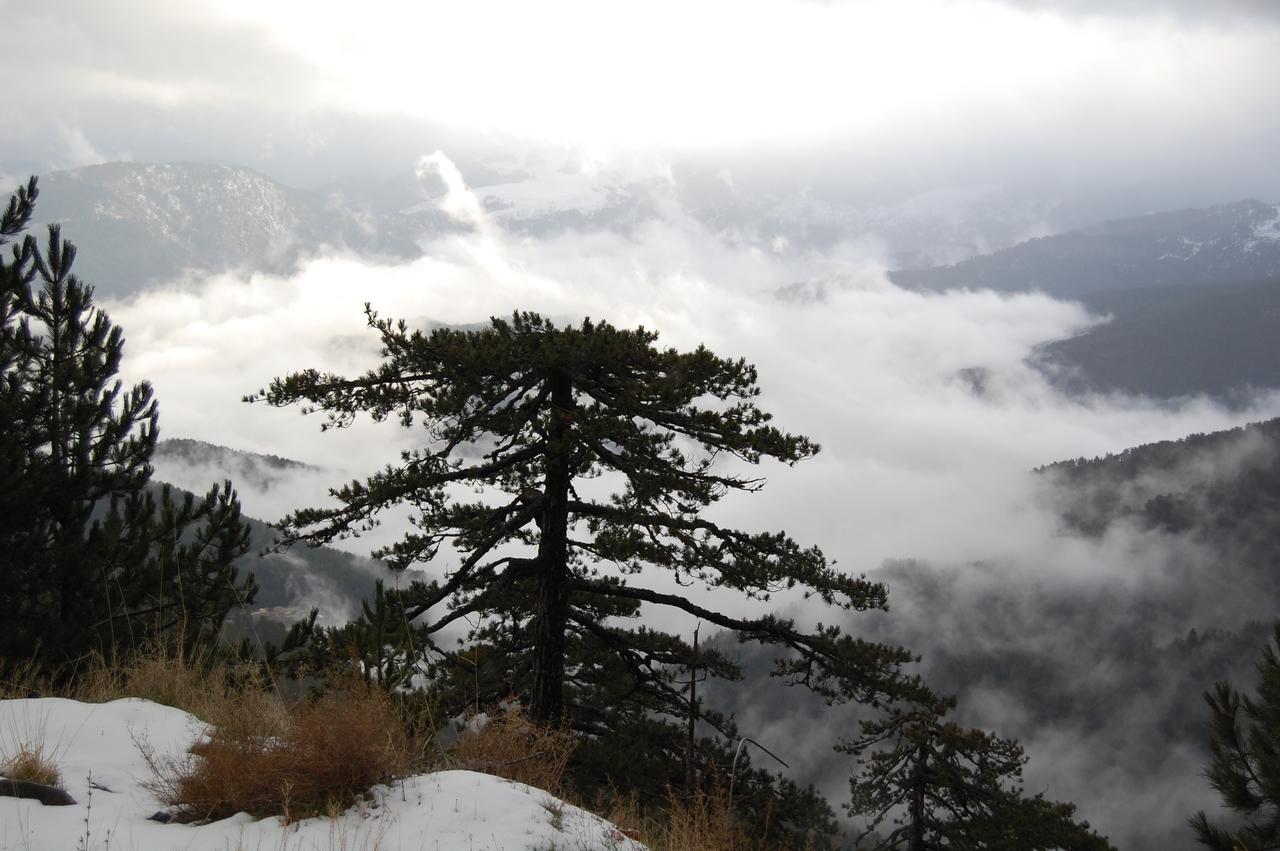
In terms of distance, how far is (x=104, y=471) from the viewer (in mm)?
15359

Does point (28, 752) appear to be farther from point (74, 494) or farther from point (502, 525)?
point (74, 494)

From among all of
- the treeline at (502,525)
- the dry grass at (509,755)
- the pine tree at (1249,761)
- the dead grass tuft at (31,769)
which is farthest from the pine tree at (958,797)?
the dead grass tuft at (31,769)

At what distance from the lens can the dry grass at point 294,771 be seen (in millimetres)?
4805

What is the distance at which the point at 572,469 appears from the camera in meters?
12.3

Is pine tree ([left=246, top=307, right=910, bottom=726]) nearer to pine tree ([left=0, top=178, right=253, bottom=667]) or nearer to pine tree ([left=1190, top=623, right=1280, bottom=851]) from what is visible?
pine tree ([left=0, top=178, right=253, bottom=667])

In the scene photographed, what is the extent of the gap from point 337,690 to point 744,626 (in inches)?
274

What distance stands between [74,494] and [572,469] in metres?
9.50

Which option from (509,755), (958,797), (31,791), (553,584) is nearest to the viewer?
(31,791)

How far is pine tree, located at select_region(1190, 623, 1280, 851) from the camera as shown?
10289 mm

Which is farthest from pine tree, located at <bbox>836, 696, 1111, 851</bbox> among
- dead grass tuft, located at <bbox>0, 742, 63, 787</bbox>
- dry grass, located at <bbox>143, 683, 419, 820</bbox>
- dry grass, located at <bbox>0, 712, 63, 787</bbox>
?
dead grass tuft, located at <bbox>0, 742, 63, 787</bbox>

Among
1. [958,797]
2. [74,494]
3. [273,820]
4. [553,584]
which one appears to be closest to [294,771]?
[273,820]

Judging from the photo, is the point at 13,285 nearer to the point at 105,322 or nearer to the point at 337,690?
the point at 105,322

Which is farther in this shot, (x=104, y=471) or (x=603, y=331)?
(x=104, y=471)

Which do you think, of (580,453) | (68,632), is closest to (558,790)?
(580,453)
